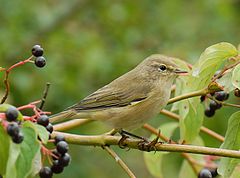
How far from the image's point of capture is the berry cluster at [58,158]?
288cm

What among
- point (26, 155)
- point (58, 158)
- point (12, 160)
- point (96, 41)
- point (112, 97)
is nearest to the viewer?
point (12, 160)

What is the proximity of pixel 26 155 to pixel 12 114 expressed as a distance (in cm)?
18

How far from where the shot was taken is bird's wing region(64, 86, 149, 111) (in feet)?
14.8

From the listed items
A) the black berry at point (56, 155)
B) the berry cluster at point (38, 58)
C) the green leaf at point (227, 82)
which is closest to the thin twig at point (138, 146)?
the black berry at point (56, 155)

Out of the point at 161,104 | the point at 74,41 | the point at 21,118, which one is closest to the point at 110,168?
the point at 74,41

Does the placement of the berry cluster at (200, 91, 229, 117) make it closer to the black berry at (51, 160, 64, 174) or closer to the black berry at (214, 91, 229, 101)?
the black berry at (214, 91, 229, 101)

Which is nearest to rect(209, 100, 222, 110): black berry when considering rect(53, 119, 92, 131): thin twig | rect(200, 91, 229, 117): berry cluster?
rect(200, 91, 229, 117): berry cluster

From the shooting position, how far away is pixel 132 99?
4.66 m

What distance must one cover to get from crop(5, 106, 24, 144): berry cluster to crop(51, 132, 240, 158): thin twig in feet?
2.54

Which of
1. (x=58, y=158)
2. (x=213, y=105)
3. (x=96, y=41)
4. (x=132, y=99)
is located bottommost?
(x=96, y=41)

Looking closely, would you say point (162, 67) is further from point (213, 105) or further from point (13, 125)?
point (13, 125)

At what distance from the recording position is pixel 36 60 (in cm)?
321

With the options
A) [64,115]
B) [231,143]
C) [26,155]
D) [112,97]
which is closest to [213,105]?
[231,143]

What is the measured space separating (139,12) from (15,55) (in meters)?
2.19
